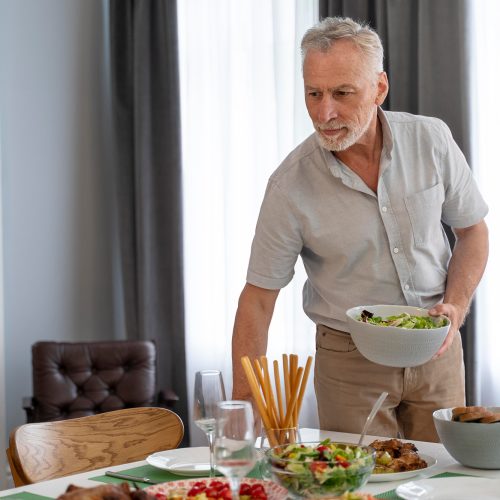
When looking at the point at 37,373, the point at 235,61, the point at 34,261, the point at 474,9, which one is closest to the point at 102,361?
the point at 37,373

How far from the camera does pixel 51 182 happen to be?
4.39m

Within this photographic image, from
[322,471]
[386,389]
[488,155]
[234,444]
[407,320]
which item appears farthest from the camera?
[488,155]

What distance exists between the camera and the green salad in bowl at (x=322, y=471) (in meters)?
1.36

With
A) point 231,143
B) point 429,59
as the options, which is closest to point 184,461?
point 429,59

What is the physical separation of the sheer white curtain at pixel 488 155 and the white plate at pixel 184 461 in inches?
67.4

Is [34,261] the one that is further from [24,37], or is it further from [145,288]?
[24,37]

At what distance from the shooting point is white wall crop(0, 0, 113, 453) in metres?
4.28

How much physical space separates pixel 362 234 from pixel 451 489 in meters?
0.88

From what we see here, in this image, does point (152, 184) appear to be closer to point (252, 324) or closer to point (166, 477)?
point (252, 324)

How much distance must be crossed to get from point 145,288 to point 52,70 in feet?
3.86

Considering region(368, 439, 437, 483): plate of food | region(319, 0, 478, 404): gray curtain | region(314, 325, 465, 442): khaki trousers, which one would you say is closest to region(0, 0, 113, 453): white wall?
region(319, 0, 478, 404): gray curtain

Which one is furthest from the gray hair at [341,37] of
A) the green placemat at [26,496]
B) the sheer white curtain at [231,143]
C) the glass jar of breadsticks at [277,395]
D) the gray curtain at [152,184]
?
the gray curtain at [152,184]

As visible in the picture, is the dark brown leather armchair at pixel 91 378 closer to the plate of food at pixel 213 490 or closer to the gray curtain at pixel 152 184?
the gray curtain at pixel 152 184

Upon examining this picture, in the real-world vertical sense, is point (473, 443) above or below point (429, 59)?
below
